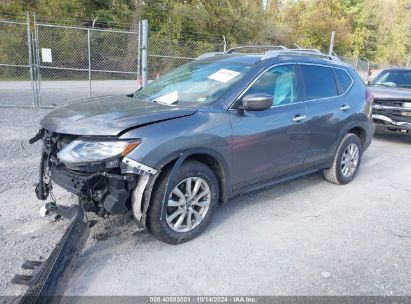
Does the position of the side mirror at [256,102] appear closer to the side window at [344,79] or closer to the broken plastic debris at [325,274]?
the broken plastic debris at [325,274]

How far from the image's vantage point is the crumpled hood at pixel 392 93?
27.8 feet

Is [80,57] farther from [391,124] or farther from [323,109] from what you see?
[323,109]

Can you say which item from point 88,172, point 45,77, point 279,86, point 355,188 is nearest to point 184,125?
point 88,172

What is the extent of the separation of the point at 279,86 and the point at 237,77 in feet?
2.07

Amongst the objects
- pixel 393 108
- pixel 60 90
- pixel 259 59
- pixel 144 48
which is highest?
pixel 259 59

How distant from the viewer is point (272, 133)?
4.30m

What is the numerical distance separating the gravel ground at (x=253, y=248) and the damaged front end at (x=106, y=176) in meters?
0.45

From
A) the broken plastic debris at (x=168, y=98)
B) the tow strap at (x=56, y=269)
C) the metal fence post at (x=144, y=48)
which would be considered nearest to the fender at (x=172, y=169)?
the tow strap at (x=56, y=269)

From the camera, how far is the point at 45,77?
18375mm

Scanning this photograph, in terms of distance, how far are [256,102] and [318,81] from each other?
162 centimetres

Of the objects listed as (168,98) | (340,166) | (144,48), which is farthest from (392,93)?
(168,98)

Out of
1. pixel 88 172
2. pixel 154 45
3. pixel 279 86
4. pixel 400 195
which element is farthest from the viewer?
pixel 154 45

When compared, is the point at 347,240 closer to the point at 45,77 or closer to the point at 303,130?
the point at 303,130

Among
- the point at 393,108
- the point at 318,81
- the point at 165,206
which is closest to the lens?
the point at 165,206
